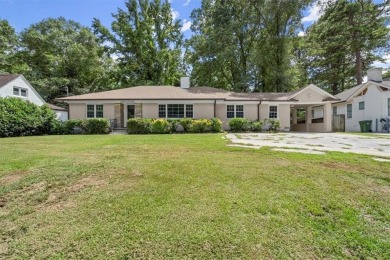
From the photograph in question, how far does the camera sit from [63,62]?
33156mm

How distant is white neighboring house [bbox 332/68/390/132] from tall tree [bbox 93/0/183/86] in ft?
69.1

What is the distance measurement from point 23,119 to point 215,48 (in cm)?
2001

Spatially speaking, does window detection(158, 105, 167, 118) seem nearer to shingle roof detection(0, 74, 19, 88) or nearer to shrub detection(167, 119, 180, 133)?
shrub detection(167, 119, 180, 133)

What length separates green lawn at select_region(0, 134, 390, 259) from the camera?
2.82m

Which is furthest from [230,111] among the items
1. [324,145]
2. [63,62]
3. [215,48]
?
[63,62]

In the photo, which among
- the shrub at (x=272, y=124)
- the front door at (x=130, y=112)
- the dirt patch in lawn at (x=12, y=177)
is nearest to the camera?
the dirt patch in lawn at (x=12, y=177)

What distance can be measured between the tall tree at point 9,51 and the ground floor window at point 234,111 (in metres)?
28.4

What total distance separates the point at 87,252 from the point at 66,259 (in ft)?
0.74

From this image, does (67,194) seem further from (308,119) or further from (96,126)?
(308,119)

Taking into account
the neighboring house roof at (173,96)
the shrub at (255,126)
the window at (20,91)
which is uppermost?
the window at (20,91)

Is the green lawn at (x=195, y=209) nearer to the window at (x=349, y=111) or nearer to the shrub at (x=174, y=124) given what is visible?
the shrub at (x=174, y=124)

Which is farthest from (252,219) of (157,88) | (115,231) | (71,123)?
(157,88)

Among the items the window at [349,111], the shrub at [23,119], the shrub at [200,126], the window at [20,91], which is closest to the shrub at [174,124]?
the shrub at [200,126]

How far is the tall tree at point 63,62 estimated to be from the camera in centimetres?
3209
